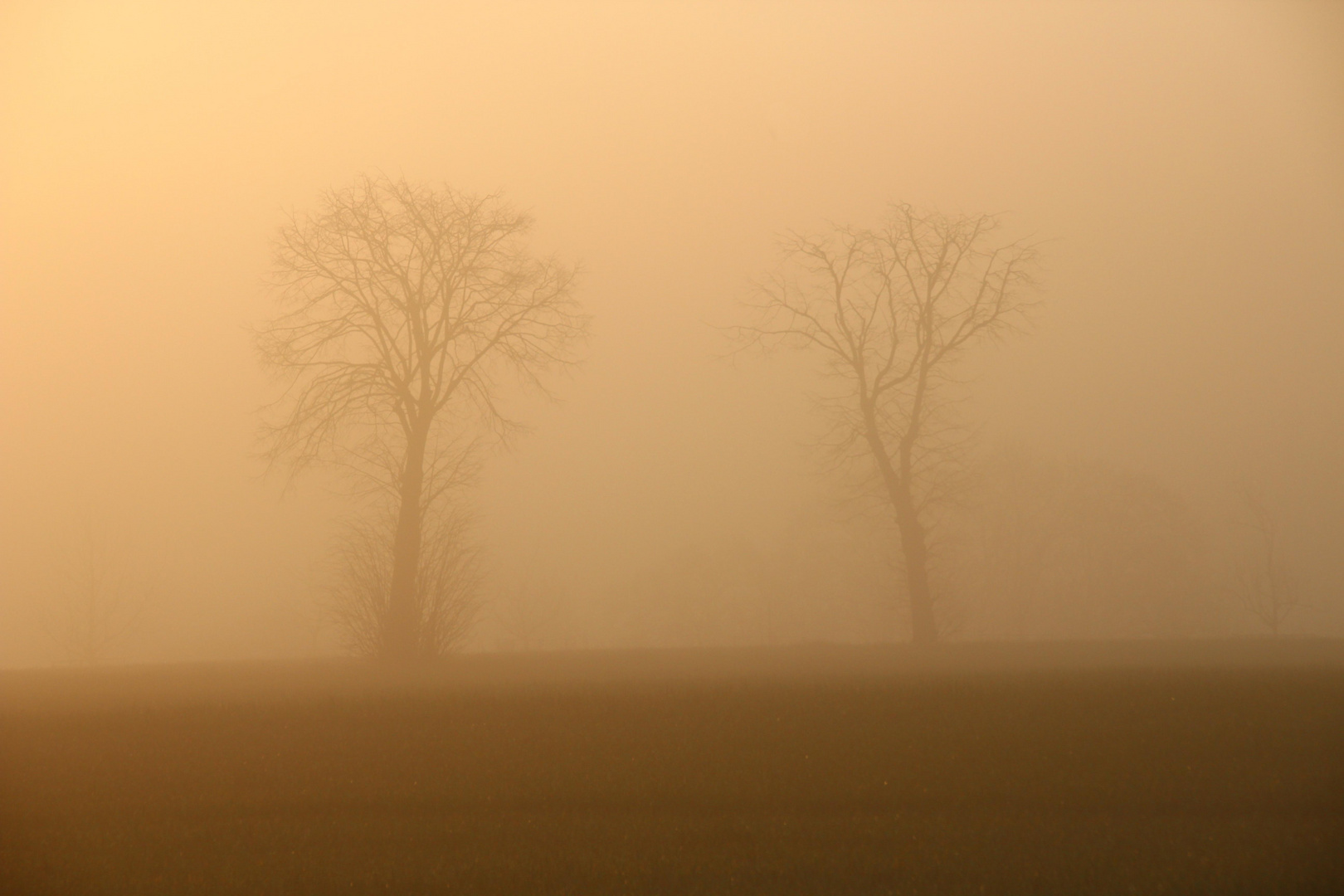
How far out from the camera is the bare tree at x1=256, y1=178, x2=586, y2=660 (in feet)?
58.6

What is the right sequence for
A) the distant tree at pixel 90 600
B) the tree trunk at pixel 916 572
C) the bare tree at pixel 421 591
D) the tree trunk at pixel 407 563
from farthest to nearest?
1. the distant tree at pixel 90 600
2. the tree trunk at pixel 916 572
3. the bare tree at pixel 421 591
4. the tree trunk at pixel 407 563

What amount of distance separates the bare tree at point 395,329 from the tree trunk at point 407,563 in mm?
41

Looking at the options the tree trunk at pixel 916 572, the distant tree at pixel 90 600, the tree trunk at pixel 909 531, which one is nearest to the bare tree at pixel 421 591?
the tree trunk at pixel 916 572

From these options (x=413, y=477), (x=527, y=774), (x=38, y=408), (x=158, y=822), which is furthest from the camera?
(x=38, y=408)

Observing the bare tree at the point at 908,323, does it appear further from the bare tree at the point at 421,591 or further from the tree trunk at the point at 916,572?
the bare tree at the point at 421,591

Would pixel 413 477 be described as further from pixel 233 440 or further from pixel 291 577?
pixel 233 440

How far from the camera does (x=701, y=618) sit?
8219 cm

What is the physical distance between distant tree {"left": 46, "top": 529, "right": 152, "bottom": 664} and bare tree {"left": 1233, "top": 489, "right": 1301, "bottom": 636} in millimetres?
71939

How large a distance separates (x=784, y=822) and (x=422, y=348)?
12.7 meters

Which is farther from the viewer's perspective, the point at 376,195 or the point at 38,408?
the point at 38,408

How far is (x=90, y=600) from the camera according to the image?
210 feet

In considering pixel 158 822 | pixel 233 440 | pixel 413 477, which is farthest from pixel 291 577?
pixel 158 822

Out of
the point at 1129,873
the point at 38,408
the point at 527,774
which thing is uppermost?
the point at 38,408

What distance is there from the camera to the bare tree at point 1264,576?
174 ft
